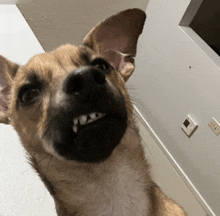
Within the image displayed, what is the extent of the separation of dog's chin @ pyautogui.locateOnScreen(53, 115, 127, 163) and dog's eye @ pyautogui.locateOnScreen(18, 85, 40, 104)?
0.80 ft

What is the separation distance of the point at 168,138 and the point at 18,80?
1685 mm

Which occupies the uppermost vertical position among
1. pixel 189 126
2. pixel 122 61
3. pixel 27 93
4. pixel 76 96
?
pixel 76 96

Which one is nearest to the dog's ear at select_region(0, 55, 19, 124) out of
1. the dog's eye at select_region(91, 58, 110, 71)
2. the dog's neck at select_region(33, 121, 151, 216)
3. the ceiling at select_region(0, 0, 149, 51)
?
the dog's neck at select_region(33, 121, 151, 216)

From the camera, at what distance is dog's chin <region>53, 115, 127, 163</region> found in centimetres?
79

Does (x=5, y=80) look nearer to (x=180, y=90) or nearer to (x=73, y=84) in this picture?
(x=73, y=84)

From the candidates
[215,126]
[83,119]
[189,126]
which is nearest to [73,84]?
[83,119]

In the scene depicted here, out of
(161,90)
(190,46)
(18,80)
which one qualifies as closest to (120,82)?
(18,80)

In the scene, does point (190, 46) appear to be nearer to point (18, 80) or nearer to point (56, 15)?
point (56, 15)

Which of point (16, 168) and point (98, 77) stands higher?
point (98, 77)

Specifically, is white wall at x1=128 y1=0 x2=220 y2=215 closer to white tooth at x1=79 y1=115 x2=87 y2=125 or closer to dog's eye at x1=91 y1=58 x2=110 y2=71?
dog's eye at x1=91 y1=58 x2=110 y2=71

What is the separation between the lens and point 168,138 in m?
2.28

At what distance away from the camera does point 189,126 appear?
1.94 metres

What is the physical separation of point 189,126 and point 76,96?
1.48m

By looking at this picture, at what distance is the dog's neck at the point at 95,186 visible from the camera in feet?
3.37
